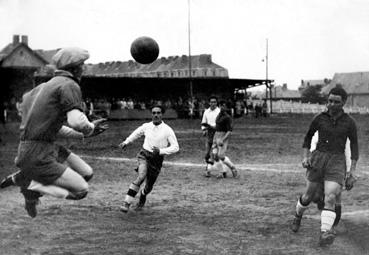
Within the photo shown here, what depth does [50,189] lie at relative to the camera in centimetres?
561

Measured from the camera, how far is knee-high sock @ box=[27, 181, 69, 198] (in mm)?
5602

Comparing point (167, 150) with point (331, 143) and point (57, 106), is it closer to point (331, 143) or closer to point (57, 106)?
point (331, 143)

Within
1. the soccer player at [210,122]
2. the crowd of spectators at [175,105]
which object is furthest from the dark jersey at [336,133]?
the crowd of spectators at [175,105]

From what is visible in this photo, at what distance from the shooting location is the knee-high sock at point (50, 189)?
221 inches

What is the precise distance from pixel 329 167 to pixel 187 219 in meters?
2.29

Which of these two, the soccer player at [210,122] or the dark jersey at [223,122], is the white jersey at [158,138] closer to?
the dark jersey at [223,122]

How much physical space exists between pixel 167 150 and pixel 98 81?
36.0 m

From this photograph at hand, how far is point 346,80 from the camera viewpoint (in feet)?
366

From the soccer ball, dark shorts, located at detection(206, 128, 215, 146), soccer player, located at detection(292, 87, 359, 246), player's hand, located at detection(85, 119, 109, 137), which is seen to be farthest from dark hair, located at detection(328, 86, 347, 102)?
the soccer ball

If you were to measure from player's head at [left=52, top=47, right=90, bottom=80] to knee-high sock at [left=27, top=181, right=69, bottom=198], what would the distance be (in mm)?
1056

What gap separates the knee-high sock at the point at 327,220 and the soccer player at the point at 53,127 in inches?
109

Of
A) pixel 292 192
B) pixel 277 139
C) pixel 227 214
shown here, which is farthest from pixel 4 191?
pixel 277 139

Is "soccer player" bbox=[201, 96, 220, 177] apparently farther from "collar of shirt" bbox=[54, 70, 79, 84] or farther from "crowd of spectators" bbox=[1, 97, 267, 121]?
"crowd of spectators" bbox=[1, 97, 267, 121]

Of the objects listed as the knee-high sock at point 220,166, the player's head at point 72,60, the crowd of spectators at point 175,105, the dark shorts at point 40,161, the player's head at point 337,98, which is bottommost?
the crowd of spectators at point 175,105
